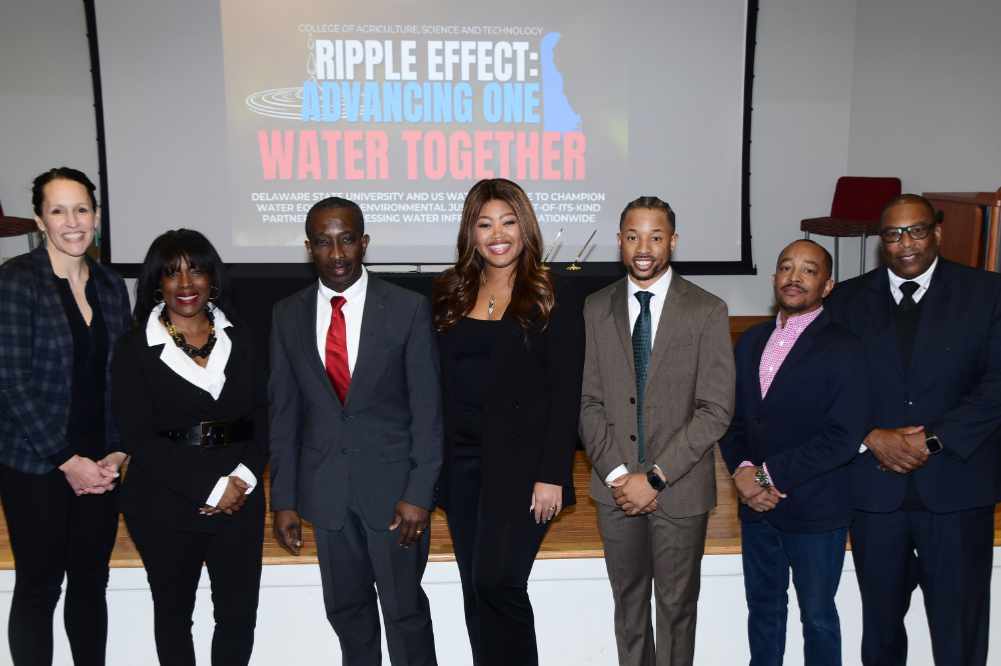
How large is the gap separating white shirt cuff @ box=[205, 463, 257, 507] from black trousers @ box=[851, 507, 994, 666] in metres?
1.85

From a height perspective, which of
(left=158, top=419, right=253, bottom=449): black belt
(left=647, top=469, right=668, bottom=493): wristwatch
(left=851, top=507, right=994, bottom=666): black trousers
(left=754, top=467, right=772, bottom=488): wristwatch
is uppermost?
(left=158, top=419, right=253, bottom=449): black belt

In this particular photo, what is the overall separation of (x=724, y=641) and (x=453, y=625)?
1.07 meters

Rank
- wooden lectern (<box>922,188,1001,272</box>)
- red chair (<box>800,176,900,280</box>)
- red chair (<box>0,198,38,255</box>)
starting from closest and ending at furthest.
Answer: wooden lectern (<box>922,188,1001,272</box>), red chair (<box>0,198,38,255</box>), red chair (<box>800,176,900,280</box>)

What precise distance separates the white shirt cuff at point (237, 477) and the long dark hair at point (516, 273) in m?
0.69

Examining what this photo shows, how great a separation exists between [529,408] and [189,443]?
0.97m

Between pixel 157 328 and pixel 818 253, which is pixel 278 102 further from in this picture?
pixel 818 253

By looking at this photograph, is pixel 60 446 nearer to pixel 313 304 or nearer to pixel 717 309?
pixel 313 304

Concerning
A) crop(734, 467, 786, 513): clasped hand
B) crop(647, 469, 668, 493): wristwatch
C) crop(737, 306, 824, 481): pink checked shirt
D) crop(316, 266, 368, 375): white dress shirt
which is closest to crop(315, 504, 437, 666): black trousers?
crop(316, 266, 368, 375): white dress shirt

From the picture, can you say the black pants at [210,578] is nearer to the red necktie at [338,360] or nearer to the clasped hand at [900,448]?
the red necktie at [338,360]

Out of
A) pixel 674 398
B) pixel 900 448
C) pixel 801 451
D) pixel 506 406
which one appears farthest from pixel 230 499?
pixel 900 448

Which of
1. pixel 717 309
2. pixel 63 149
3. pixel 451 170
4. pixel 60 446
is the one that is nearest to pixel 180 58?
pixel 63 149

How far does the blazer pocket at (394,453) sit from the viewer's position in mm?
2344

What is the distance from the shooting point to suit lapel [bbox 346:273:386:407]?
2.30m

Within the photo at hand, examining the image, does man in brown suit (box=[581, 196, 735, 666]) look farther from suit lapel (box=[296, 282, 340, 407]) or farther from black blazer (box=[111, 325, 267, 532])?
black blazer (box=[111, 325, 267, 532])
